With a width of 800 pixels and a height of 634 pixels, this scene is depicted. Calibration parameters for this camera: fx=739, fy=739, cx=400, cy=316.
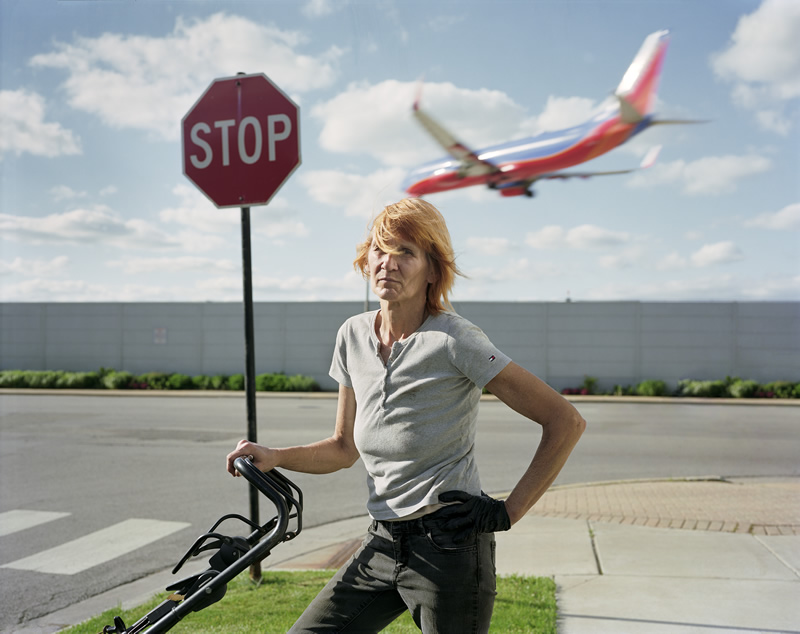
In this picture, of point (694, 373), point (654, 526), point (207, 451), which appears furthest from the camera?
point (694, 373)

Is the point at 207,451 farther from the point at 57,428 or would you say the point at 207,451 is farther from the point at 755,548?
the point at 755,548

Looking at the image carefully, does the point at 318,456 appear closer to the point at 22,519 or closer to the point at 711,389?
the point at 22,519

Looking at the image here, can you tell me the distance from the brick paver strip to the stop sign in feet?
13.9

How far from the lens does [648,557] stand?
18.1 feet

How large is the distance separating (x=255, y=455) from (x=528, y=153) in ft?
60.2

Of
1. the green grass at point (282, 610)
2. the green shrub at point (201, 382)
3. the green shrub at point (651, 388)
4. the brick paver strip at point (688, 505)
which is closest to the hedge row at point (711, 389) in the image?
the green shrub at point (651, 388)

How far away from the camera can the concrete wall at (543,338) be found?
2441 cm

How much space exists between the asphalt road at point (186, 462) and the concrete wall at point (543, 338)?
6.27 metres

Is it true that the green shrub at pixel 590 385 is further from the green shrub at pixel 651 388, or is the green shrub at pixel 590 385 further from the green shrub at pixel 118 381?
the green shrub at pixel 118 381

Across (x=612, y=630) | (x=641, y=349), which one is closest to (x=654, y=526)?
(x=612, y=630)

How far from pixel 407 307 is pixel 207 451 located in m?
9.49

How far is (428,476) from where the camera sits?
80.8 inches

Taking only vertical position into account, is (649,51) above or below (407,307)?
above

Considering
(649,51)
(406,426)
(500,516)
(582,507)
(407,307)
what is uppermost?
(649,51)
